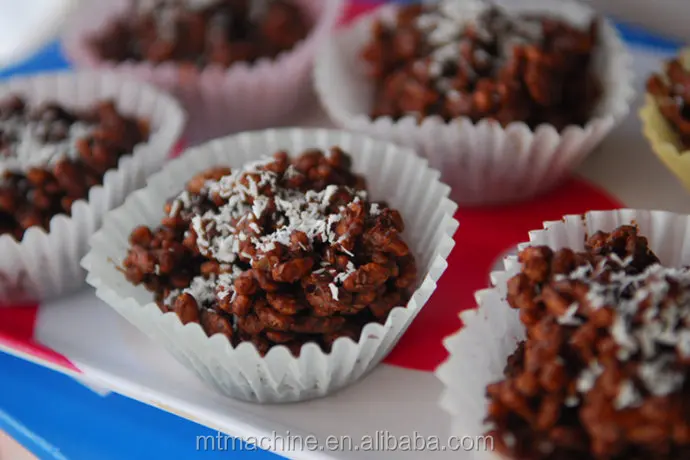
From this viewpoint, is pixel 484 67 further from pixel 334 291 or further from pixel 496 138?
pixel 334 291

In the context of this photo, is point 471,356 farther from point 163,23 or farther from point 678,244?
point 163,23

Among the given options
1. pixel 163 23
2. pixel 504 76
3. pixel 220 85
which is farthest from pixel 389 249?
pixel 163 23

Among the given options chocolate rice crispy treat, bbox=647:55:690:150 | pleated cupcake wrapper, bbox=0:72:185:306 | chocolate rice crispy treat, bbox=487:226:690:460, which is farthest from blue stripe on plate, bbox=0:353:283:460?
chocolate rice crispy treat, bbox=647:55:690:150

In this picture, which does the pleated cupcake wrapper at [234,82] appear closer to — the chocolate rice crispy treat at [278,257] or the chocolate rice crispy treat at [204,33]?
the chocolate rice crispy treat at [204,33]

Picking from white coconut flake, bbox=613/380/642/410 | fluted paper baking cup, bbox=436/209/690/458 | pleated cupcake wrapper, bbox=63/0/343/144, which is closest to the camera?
white coconut flake, bbox=613/380/642/410

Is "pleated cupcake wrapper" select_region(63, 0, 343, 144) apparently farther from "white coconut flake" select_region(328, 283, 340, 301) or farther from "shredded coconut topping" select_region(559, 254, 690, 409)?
"shredded coconut topping" select_region(559, 254, 690, 409)

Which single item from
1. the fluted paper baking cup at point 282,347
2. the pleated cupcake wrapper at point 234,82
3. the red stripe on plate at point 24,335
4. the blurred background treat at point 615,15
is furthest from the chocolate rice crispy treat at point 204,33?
the red stripe on plate at point 24,335
